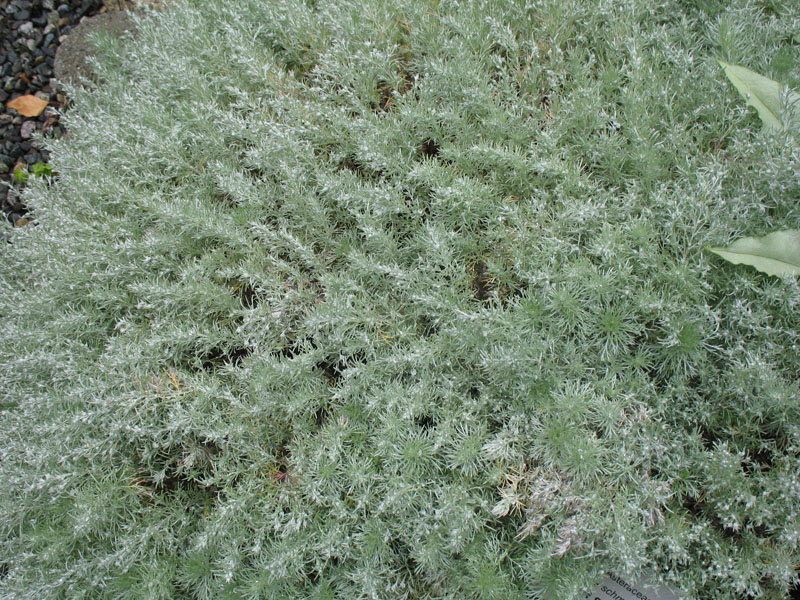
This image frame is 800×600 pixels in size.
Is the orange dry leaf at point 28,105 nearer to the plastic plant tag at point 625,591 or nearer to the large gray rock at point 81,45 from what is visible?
the large gray rock at point 81,45

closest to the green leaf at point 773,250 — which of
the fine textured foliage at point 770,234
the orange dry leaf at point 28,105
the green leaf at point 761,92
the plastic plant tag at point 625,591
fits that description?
the fine textured foliage at point 770,234

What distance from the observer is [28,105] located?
4.31 m

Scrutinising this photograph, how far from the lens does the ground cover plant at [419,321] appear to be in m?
1.94

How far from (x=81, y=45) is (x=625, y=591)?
4.60 m

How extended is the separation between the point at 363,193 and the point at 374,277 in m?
0.35

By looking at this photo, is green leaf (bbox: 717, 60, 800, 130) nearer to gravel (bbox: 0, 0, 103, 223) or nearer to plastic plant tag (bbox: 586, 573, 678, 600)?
plastic plant tag (bbox: 586, 573, 678, 600)

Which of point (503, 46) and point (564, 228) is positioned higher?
point (503, 46)

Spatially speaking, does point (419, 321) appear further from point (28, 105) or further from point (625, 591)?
point (28, 105)

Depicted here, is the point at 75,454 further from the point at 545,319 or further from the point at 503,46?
the point at 503,46

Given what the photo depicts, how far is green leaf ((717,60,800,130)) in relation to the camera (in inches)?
81.5

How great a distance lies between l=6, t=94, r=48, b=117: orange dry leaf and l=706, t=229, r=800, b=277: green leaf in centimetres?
467

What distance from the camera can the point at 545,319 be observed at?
6.75ft

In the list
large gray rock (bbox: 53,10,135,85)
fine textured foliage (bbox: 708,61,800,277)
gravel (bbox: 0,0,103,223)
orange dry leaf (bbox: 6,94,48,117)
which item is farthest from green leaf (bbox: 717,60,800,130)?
→ orange dry leaf (bbox: 6,94,48,117)

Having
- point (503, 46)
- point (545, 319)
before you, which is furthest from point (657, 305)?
point (503, 46)
